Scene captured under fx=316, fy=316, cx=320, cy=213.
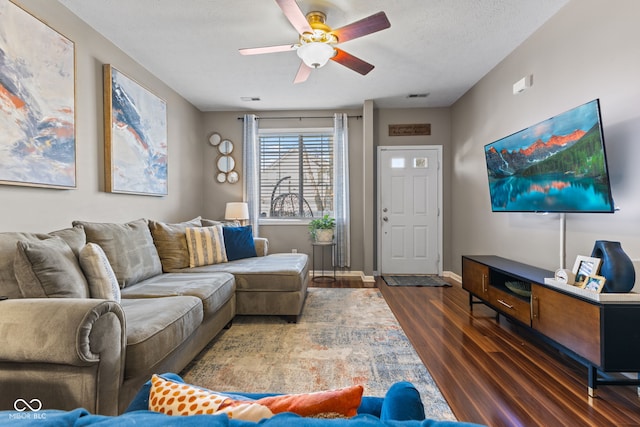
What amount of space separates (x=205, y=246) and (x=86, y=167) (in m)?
1.22

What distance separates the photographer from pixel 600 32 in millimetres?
2133

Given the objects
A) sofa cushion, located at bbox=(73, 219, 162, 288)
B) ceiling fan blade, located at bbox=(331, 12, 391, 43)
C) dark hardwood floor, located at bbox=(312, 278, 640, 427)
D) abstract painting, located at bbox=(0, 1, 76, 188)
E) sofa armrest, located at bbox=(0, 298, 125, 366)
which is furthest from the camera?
sofa cushion, located at bbox=(73, 219, 162, 288)

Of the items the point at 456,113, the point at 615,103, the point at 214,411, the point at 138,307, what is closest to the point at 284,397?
the point at 214,411

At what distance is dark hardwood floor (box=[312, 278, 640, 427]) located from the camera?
62.7 inches

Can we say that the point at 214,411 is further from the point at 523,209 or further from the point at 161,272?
the point at 523,209

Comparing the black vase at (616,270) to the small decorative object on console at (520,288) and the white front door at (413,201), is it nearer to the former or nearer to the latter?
the small decorative object on console at (520,288)

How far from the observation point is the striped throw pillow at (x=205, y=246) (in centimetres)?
315

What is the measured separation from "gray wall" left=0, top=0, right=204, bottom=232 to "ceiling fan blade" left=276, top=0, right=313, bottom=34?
66.2 inches

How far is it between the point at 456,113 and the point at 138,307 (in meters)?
4.67

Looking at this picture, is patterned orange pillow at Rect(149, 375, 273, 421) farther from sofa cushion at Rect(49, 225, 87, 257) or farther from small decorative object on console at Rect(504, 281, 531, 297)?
small decorative object on console at Rect(504, 281, 531, 297)

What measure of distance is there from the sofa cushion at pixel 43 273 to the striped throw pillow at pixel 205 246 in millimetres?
1457

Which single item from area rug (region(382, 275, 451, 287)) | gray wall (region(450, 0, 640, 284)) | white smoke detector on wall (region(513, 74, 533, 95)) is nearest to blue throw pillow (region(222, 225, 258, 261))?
area rug (region(382, 275, 451, 287))

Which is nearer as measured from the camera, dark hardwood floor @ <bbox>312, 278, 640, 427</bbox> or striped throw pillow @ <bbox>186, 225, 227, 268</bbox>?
dark hardwood floor @ <bbox>312, 278, 640, 427</bbox>

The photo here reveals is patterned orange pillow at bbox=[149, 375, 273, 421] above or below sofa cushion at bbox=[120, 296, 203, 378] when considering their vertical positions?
above
